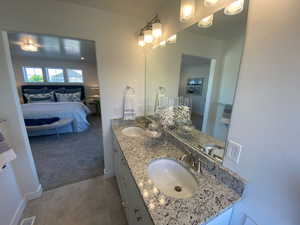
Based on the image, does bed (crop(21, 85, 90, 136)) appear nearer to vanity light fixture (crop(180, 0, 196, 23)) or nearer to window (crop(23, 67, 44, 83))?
window (crop(23, 67, 44, 83))

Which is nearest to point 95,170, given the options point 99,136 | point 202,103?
point 99,136

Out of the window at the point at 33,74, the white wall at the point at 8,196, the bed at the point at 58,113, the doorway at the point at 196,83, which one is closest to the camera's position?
the doorway at the point at 196,83

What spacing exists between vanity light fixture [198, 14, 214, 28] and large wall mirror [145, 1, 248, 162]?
0.03 meters

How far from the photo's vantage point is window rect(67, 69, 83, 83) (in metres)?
5.88

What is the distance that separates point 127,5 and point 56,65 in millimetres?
5608

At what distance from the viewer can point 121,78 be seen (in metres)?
1.97

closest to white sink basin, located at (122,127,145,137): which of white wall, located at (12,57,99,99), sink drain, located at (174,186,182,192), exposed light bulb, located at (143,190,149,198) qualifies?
sink drain, located at (174,186,182,192)

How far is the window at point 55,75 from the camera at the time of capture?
5.56 meters

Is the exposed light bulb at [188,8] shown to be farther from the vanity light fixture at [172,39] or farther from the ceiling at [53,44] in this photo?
the ceiling at [53,44]

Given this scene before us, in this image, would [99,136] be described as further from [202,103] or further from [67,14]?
[202,103]

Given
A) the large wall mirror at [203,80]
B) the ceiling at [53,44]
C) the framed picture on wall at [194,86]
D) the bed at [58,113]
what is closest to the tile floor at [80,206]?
the large wall mirror at [203,80]

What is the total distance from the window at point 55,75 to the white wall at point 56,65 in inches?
6.9

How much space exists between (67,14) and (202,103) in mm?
1918

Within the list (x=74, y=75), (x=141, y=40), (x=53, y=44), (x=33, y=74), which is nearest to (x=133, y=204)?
(x=141, y=40)
